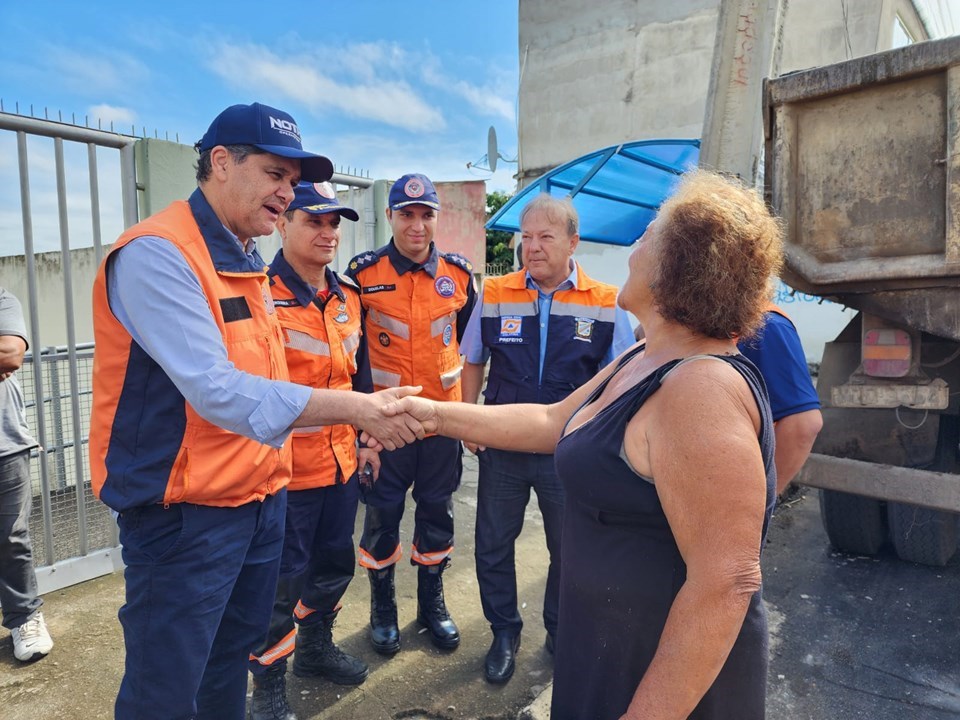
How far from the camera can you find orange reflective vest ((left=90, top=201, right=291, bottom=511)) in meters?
1.68

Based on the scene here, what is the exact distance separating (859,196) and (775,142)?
1.48 feet

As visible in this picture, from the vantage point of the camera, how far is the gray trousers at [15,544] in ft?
9.55

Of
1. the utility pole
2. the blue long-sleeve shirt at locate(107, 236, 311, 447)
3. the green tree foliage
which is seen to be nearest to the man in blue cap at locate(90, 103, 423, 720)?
the blue long-sleeve shirt at locate(107, 236, 311, 447)

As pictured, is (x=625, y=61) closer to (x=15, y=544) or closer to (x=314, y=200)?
(x=314, y=200)

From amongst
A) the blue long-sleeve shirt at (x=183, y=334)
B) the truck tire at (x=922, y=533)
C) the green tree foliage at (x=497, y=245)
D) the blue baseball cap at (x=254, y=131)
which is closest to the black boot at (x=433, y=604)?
the blue long-sleeve shirt at (x=183, y=334)

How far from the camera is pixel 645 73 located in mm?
11133

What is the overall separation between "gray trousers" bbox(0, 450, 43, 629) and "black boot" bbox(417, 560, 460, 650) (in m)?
1.78

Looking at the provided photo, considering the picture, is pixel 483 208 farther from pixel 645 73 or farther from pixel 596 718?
pixel 596 718

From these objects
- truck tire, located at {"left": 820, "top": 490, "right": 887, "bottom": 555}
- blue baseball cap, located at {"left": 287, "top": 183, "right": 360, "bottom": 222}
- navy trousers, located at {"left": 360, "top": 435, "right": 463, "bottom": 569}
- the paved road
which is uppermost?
blue baseball cap, located at {"left": 287, "top": 183, "right": 360, "bottom": 222}

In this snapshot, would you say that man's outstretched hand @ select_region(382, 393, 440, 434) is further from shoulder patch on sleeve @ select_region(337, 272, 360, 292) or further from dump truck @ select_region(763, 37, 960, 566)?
dump truck @ select_region(763, 37, 960, 566)

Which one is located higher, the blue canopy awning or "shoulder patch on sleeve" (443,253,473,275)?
the blue canopy awning

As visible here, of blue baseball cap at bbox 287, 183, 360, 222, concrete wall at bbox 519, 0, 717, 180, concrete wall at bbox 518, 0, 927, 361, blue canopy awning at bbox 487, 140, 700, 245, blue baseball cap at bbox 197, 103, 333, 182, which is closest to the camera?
blue baseball cap at bbox 197, 103, 333, 182

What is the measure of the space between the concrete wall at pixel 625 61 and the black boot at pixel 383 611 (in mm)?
8585

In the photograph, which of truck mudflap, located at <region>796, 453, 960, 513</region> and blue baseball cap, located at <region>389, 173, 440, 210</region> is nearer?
truck mudflap, located at <region>796, 453, 960, 513</region>
